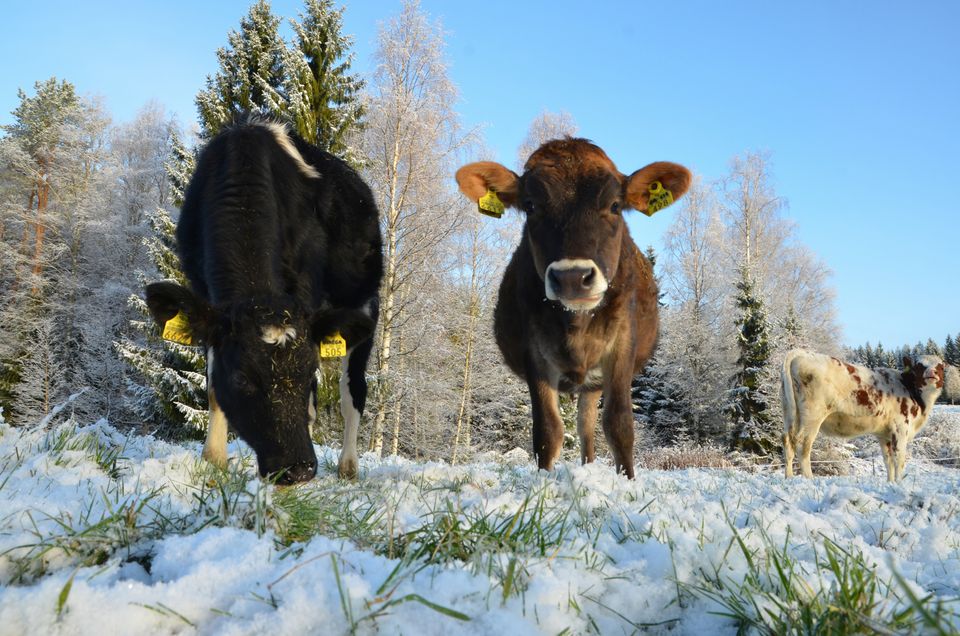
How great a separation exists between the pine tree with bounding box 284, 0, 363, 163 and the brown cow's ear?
37.7ft

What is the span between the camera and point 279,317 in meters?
3.55

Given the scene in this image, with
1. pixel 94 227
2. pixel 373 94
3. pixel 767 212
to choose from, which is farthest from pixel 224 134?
pixel 767 212

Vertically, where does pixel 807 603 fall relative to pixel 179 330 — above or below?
below

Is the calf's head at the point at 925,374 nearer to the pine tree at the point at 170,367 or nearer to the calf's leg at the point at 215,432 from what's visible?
the calf's leg at the point at 215,432

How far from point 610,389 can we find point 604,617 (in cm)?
320

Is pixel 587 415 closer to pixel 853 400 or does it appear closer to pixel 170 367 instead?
pixel 853 400

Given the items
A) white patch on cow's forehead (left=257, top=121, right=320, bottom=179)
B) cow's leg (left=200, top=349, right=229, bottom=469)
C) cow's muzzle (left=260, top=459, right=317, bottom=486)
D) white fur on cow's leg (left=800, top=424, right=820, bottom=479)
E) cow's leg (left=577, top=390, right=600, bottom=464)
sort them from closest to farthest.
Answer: cow's muzzle (left=260, top=459, right=317, bottom=486), cow's leg (left=200, top=349, right=229, bottom=469), white patch on cow's forehead (left=257, top=121, right=320, bottom=179), cow's leg (left=577, top=390, right=600, bottom=464), white fur on cow's leg (left=800, top=424, right=820, bottom=479)

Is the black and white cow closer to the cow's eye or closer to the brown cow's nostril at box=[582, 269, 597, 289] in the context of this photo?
the cow's eye

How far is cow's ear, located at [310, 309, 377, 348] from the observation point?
3895 millimetres

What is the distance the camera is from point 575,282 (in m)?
3.54

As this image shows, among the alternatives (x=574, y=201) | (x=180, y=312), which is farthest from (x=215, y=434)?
(x=574, y=201)

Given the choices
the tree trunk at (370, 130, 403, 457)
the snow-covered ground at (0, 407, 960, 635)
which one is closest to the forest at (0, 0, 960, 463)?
the tree trunk at (370, 130, 403, 457)

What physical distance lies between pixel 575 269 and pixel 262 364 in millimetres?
1983

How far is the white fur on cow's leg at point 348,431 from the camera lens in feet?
14.6
